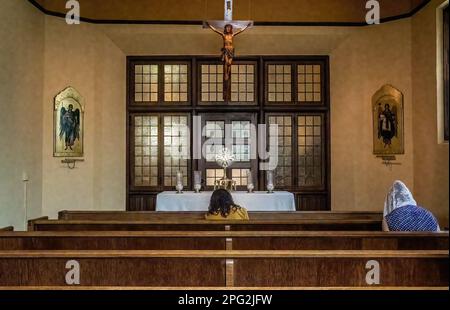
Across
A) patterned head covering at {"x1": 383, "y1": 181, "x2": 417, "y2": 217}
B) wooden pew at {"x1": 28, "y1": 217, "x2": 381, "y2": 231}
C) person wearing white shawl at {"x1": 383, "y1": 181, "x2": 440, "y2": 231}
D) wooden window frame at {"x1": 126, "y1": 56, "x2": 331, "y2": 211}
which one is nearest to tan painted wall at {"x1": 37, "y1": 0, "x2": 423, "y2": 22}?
wooden window frame at {"x1": 126, "y1": 56, "x2": 331, "y2": 211}

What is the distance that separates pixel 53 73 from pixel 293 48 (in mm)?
4703

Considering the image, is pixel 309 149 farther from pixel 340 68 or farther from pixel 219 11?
pixel 219 11

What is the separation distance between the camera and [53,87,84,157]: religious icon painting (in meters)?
9.31

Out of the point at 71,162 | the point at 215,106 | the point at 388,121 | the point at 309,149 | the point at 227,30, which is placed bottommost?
the point at 71,162

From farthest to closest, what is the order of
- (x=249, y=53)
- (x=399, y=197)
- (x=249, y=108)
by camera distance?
1. (x=249, y=108)
2. (x=249, y=53)
3. (x=399, y=197)

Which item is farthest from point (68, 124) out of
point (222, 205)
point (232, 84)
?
point (222, 205)

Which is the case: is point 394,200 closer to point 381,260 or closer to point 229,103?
point 381,260

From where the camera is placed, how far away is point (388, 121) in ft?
30.6

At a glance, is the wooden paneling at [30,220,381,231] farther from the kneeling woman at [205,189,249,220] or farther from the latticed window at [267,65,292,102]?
the latticed window at [267,65,292,102]

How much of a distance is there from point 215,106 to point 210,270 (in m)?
7.50
